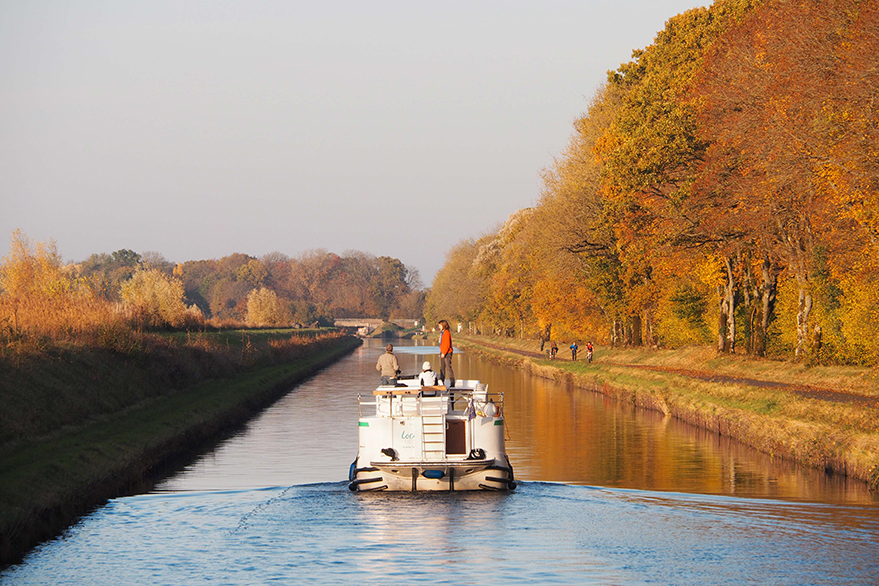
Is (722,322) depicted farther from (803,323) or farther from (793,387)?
(793,387)

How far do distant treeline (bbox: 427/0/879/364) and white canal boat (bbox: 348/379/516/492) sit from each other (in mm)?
13042

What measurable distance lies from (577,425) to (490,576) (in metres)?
19.8

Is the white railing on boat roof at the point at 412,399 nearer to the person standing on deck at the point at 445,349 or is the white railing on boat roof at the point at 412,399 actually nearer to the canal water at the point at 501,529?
the person standing on deck at the point at 445,349

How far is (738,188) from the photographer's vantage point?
108 feet

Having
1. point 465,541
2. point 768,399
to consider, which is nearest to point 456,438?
→ point 465,541

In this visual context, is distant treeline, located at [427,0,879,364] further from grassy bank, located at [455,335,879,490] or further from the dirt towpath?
the dirt towpath

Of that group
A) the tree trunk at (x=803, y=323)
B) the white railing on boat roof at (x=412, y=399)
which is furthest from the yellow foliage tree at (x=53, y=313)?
the tree trunk at (x=803, y=323)

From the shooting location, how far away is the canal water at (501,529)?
12.3 m

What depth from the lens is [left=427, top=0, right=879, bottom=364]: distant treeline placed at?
2559 centimetres

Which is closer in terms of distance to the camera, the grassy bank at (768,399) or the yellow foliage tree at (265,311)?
the grassy bank at (768,399)

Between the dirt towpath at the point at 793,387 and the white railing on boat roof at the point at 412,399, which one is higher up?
the white railing on boat roof at the point at 412,399

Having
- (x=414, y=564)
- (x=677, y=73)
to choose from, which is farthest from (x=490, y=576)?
(x=677, y=73)

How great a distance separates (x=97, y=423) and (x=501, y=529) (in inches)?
490

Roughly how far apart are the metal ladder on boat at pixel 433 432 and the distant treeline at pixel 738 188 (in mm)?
13632
